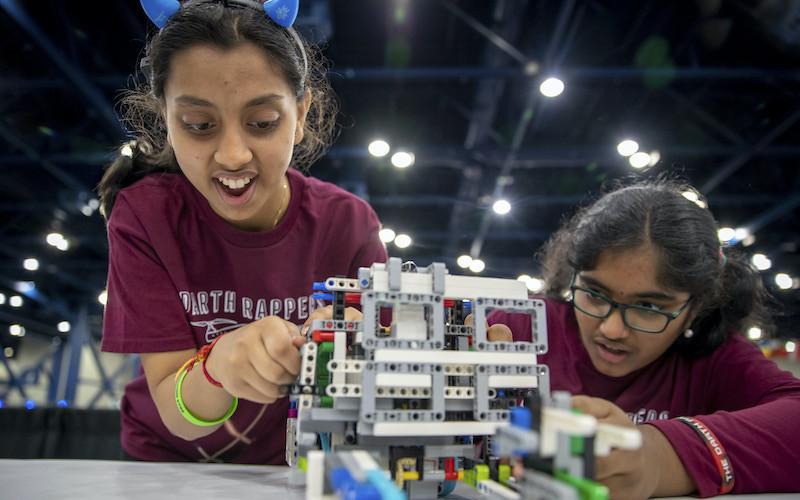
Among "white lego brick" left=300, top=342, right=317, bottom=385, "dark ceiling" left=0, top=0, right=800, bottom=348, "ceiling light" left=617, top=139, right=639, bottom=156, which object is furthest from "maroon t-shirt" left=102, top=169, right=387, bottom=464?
"ceiling light" left=617, top=139, right=639, bottom=156

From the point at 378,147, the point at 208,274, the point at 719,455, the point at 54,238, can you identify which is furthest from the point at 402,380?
the point at 54,238

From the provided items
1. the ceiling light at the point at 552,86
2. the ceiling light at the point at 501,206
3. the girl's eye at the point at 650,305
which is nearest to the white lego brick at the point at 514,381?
the girl's eye at the point at 650,305

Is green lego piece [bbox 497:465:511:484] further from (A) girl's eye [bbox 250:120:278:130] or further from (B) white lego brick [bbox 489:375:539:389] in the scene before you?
(A) girl's eye [bbox 250:120:278:130]

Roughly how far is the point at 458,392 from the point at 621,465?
31 centimetres

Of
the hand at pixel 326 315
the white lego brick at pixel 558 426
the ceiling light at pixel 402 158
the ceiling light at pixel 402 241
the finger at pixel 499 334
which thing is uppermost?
the ceiling light at pixel 402 158

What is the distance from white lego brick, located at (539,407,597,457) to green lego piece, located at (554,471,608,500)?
0.11 ft

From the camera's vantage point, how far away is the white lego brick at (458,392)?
1069 millimetres

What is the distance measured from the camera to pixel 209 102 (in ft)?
4.32

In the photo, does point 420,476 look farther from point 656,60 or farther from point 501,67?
point 656,60

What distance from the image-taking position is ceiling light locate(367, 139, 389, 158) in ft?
15.9

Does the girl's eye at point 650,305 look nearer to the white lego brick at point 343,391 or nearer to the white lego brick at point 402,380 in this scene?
the white lego brick at point 402,380

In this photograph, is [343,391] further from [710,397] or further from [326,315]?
[710,397]

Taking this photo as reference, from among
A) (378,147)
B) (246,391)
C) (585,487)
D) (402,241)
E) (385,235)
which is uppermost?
(378,147)

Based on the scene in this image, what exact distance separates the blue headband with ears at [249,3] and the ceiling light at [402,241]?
4.17 m
